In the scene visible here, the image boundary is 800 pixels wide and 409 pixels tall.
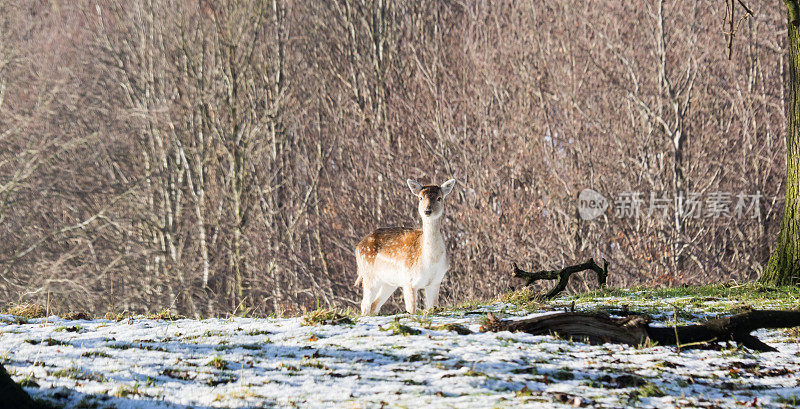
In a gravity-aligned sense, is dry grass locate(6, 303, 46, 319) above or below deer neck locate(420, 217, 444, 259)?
below

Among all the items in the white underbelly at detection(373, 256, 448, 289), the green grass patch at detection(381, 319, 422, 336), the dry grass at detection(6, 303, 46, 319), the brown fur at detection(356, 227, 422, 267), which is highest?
the brown fur at detection(356, 227, 422, 267)

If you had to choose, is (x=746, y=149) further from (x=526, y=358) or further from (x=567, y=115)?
(x=526, y=358)

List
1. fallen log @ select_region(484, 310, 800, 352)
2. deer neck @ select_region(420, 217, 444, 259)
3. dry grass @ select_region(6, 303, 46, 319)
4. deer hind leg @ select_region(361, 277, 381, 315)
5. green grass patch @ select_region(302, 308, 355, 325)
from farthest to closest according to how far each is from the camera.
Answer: deer hind leg @ select_region(361, 277, 381, 315) < deer neck @ select_region(420, 217, 444, 259) < dry grass @ select_region(6, 303, 46, 319) < green grass patch @ select_region(302, 308, 355, 325) < fallen log @ select_region(484, 310, 800, 352)

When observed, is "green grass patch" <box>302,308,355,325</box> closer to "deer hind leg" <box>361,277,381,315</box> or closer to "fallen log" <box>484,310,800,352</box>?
"fallen log" <box>484,310,800,352</box>

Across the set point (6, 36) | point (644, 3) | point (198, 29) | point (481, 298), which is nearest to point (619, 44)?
point (644, 3)

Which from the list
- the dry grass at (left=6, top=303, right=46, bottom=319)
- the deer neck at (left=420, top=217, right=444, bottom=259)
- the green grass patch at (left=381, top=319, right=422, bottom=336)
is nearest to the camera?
the green grass patch at (left=381, top=319, right=422, bottom=336)

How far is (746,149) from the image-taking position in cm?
2045

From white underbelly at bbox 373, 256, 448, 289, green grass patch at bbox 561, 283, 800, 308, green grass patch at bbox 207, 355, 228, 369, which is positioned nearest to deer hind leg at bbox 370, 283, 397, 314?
white underbelly at bbox 373, 256, 448, 289

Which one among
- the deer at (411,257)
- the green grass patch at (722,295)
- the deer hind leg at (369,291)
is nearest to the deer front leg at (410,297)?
the deer at (411,257)

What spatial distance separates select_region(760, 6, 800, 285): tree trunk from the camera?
1039cm

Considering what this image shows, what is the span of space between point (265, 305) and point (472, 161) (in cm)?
839
